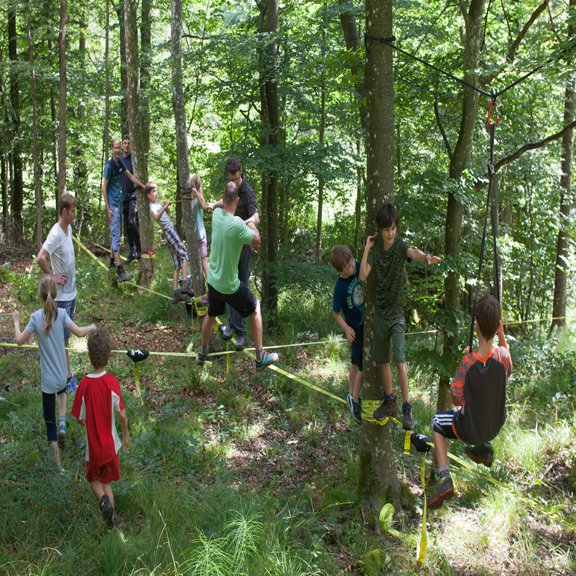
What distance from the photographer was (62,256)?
671cm

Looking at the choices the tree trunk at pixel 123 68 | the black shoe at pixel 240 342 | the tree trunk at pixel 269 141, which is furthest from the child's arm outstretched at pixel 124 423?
the tree trunk at pixel 123 68

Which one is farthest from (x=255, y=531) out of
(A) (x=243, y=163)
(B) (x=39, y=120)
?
(B) (x=39, y=120)

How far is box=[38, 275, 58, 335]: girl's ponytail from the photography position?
560 centimetres

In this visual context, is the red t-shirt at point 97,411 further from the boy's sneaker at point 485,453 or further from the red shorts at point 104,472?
the boy's sneaker at point 485,453

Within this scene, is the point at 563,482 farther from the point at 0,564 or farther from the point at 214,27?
the point at 214,27

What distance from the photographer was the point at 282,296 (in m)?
12.5

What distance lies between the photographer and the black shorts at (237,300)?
647cm

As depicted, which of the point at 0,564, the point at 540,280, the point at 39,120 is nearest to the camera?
the point at 0,564

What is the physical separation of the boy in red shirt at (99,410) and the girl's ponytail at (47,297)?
1038mm

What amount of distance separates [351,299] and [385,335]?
0.94 m

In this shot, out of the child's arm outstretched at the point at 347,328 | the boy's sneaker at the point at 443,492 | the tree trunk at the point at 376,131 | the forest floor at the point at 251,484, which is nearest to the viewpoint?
the forest floor at the point at 251,484

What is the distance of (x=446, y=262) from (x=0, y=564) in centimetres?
488

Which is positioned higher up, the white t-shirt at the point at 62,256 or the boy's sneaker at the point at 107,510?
the white t-shirt at the point at 62,256

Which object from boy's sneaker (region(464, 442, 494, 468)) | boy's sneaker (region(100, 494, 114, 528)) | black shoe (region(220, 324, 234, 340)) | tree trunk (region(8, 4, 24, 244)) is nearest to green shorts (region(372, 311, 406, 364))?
boy's sneaker (region(464, 442, 494, 468))
